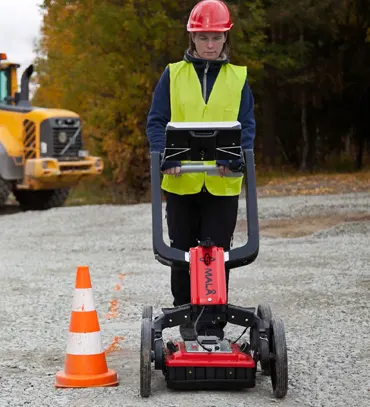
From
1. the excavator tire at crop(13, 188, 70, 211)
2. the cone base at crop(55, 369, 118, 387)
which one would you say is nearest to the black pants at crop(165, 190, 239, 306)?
the cone base at crop(55, 369, 118, 387)

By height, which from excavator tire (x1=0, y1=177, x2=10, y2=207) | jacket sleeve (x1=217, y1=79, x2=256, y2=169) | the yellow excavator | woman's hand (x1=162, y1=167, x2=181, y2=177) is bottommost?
excavator tire (x1=0, y1=177, x2=10, y2=207)

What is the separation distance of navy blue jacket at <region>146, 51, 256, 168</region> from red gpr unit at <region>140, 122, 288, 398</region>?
0.83ft

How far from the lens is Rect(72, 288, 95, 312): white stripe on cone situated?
5859 millimetres

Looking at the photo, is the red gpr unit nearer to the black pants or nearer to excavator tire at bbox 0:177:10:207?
the black pants

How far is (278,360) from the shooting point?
5227 mm

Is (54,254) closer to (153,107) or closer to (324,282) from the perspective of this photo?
(324,282)

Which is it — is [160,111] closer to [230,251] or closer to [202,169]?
[202,169]

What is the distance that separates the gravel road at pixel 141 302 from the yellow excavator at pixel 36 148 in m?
2.95

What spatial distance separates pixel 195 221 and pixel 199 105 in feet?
2.16

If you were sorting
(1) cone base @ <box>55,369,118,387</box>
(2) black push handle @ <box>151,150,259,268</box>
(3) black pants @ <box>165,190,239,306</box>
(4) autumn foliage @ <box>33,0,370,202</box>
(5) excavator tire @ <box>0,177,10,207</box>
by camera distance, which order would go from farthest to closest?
(4) autumn foliage @ <box>33,0,370,202</box>, (5) excavator tire @ <box>0,177,10,207</box>, (3) black pants @ <box>165,190,239,306</box>, (1) cone base @ <box>55,369,118,387</box>, (2) black push handle @ <box>151,150,259,268</box>

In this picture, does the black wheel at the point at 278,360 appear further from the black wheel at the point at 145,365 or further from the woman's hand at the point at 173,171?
the woman's hand at the point at 173,171

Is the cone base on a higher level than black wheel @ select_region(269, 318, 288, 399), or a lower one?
lower

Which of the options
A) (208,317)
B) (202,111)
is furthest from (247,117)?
(208,317)

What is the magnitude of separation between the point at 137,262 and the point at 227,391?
7015mm
